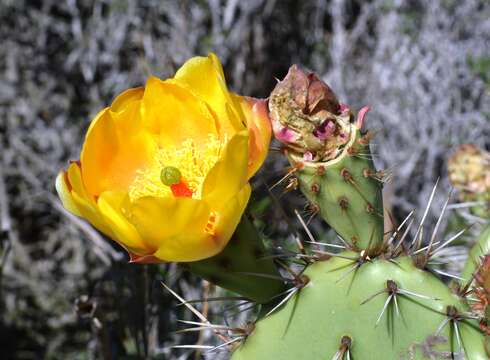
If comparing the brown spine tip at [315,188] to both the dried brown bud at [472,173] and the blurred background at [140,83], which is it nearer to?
the dried brown bud at [472,173]

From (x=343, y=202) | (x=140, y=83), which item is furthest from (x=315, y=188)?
(x=140, y=83)

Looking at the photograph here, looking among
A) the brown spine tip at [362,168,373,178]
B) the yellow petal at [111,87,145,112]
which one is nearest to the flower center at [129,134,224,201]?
the yellow petal at [111,87,145,112]

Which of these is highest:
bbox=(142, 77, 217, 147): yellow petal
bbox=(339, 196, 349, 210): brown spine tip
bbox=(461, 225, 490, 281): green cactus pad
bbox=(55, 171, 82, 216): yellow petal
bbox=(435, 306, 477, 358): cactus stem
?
bbox=(142, 77, 217, 147): yellow petal

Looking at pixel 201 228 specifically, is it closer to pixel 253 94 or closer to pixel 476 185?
pixel 476 185

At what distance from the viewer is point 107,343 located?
5.52ft

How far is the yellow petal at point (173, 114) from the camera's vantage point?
107 cm

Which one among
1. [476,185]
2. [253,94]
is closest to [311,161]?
[476,185]

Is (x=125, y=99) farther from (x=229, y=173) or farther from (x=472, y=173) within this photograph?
(x=472, y=173)

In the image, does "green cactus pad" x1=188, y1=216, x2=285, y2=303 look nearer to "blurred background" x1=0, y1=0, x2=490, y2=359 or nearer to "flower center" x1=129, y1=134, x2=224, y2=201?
"flower center" x1=129, y1=134, x2=224, y2=201

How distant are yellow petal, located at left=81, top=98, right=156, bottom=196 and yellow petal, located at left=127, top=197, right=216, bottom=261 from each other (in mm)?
148

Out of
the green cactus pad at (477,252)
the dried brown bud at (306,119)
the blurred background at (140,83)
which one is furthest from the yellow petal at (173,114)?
the blurred background at (140,83)

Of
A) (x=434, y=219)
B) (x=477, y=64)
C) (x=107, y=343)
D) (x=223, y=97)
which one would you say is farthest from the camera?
→ (x=434, y=219)

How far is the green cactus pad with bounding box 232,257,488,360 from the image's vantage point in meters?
0.99

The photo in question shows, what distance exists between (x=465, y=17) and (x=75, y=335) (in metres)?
1.92
